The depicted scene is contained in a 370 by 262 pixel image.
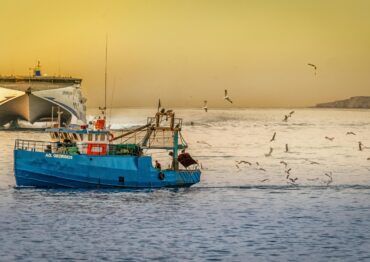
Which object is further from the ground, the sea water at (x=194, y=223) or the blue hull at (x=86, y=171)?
the blue hull at (x=86, y=171)

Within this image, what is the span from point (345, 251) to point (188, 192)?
21.1m

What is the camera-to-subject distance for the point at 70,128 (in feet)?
192

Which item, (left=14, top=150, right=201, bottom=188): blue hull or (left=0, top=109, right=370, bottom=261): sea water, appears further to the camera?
(left=14, top=150, right=201, bottom=188): blue hull

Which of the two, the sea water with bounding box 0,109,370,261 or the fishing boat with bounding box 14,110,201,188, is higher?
the fishing boat with bounding box 14,110,201,188

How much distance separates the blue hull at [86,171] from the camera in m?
54.3

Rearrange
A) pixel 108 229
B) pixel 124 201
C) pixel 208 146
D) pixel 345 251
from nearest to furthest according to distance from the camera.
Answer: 1. pixel 345 251
2. pixel 108 229
3. pixel 124 201
4. pixel 208 146

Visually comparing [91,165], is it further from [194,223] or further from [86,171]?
[194,223]

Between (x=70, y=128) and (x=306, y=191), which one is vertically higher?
(x=70, y=128)

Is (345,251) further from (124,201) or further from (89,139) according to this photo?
(89,139)

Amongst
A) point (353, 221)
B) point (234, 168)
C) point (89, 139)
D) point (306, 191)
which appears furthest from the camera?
point (234, 168)

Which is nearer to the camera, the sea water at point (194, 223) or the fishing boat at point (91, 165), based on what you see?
the sea water at point (194, 223)

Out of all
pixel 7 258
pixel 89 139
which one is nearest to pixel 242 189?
pixel 89 139

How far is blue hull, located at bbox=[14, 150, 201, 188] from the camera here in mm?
54312

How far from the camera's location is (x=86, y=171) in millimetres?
54812
